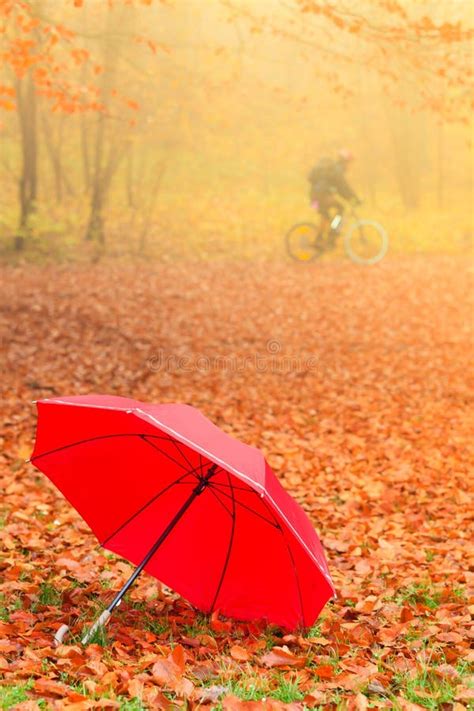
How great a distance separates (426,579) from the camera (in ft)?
14.7

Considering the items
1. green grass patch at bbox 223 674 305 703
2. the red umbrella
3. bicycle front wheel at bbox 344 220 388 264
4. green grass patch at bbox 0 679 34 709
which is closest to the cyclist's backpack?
bicycle front wheel at bbox 344 220 388 264

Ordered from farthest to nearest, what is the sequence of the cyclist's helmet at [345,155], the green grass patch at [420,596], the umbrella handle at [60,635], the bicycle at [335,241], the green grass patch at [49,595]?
the bicycle at [335,241]
the cyclist's helmet at [345,155]
the green grass patch at [420,596]
the green grass patch at [49,595]
the umbrella handle at [60,635]

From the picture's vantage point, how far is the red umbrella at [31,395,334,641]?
337 centimetres

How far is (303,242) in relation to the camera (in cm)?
1511

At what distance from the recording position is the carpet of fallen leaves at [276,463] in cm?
304

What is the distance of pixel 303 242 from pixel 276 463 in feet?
29.1

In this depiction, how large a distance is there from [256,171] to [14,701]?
22.9 metres

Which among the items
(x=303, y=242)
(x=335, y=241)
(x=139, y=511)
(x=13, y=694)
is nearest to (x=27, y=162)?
(x=303, y=242)

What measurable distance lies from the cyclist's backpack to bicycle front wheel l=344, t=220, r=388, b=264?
1240 millimetres

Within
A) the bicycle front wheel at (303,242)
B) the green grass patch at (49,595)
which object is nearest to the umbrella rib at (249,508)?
the green grass patch at (49,595)

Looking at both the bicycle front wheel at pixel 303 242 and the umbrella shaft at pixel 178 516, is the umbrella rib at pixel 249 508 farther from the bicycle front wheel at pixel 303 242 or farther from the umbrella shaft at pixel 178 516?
the bicycle front wheel at pixel 303 242

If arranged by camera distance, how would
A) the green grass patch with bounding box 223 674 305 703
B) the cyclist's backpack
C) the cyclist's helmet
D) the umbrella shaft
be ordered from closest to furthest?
the green grass patch with bounding box 223 674 305 703
the umbrella shaft
the cyclist's helmet
the cyclist's backpack

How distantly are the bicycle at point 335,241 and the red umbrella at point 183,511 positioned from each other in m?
11.7

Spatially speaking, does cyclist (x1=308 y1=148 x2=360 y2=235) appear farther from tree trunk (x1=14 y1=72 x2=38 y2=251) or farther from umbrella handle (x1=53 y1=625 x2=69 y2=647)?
umbrella handle (x1=53 y1=625 x2=69 y2=647)
